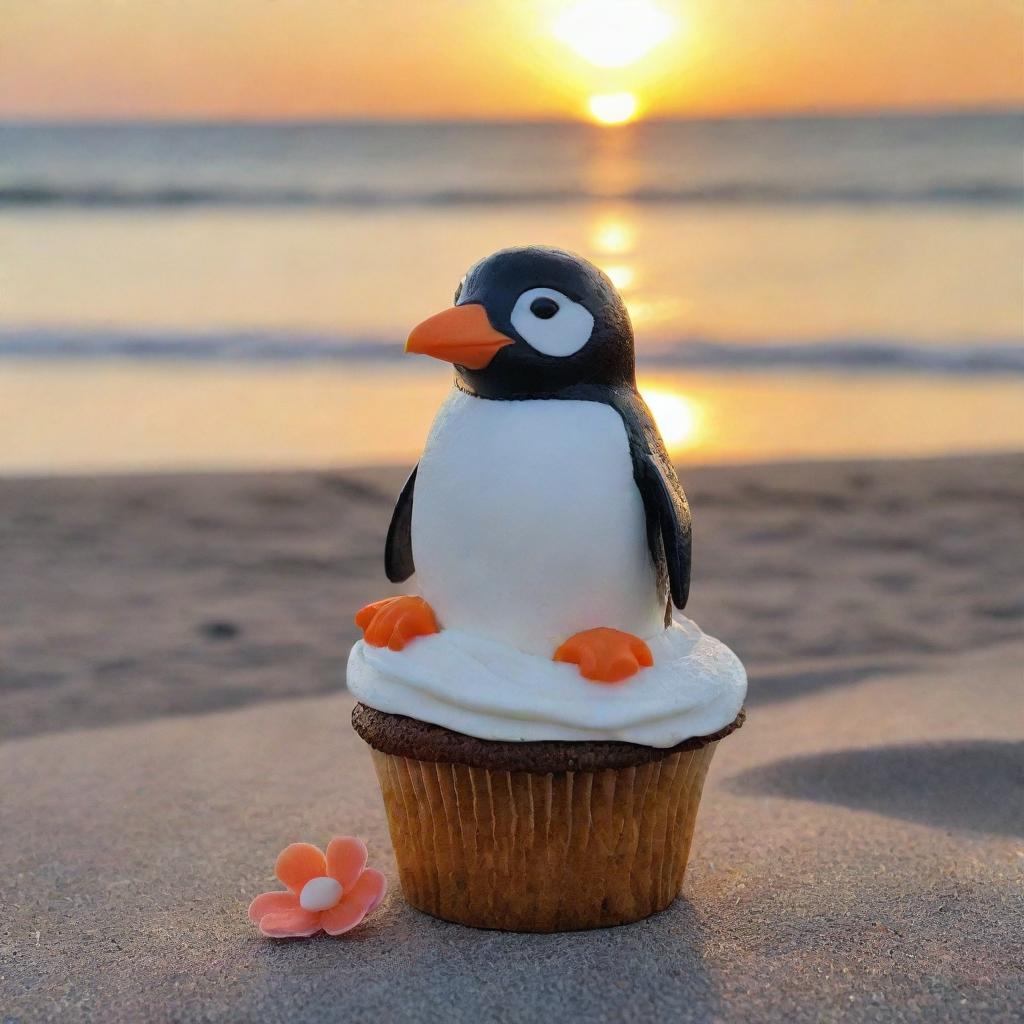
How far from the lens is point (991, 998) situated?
2703mm

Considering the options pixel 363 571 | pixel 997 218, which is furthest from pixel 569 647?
pixel 997 218

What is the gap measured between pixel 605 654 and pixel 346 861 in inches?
28.8

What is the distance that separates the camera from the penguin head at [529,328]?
278 cm

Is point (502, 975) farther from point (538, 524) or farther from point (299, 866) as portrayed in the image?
point (538, 524)

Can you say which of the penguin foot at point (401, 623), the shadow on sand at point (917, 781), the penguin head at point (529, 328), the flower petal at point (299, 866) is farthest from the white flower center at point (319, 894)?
the shadow on sand at point (917, 781)

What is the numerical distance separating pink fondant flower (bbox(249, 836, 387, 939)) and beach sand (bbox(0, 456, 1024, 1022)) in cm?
6

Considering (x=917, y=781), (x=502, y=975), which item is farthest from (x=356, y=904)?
(x=917, y=781)

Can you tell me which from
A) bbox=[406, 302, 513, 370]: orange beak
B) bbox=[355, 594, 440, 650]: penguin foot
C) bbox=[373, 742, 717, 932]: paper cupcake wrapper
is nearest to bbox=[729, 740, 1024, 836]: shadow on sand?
bbox=[373, 742, 717, 932]: paper cupcake wrapper

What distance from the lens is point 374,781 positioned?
169 inches

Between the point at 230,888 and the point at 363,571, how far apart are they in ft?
11.1

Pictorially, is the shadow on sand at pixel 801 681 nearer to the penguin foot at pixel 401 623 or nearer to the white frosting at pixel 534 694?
the white frosting at pixel 534 694

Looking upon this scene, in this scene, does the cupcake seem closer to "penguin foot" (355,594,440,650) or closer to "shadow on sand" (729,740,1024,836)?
"penguin foot" (355,594,440,650)

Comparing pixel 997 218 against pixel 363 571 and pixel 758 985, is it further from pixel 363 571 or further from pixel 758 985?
pixel 758 985

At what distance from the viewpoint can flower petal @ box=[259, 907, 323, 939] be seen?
291 centimetres
